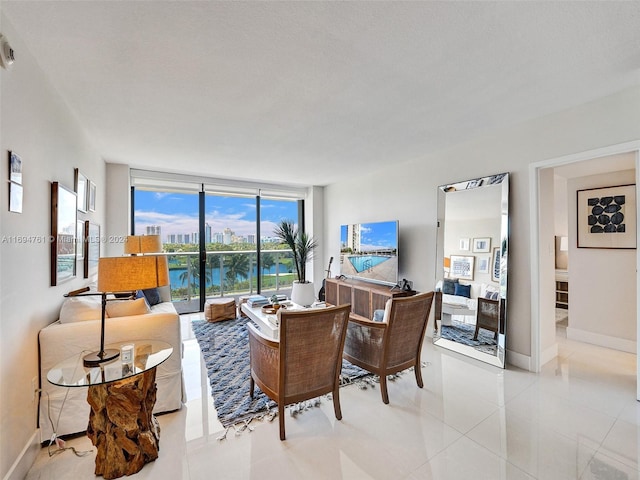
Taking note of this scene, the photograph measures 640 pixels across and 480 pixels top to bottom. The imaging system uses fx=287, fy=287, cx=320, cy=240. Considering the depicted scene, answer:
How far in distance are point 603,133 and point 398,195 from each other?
229 centimetres

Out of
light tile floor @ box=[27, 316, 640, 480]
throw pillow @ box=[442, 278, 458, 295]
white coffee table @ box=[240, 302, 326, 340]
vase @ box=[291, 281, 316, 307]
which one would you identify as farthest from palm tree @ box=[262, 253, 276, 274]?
throw pillow @ box=[442, 278, 458, 295]

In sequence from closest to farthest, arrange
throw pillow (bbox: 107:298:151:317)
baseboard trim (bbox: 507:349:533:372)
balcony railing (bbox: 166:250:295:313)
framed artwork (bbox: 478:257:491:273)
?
throw pillow (bbox: 107:298:151:317)
baseboard trim (bbox: 507:349:533:372)
framed artwork (bbox: 478:257:491:273)
balcony railing (bbox: 166:250:295:313)

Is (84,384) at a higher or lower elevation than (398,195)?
lower

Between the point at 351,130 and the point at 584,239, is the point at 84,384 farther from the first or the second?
the point at 584,239

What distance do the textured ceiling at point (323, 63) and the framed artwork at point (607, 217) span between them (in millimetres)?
1697

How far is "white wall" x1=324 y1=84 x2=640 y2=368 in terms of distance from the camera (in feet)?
7.88

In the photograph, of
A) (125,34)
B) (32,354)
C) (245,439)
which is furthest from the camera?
(245,439)

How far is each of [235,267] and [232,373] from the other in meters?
3.15

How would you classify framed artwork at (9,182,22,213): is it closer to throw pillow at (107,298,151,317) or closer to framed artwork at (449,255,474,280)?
throw pillow at (107,298,151,317)

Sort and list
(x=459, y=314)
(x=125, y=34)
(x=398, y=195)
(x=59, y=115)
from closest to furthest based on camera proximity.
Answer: (x=125, y=34)
(x=59, y=115)
(x=459, y=314)
(x=398, y=195)

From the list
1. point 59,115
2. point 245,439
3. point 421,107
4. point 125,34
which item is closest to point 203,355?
point 245,439

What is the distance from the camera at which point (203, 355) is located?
322 centimetres

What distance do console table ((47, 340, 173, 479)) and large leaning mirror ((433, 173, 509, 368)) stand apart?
3.13m

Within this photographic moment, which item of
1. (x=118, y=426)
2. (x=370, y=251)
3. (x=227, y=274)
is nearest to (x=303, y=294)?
(x=370, y=251)
